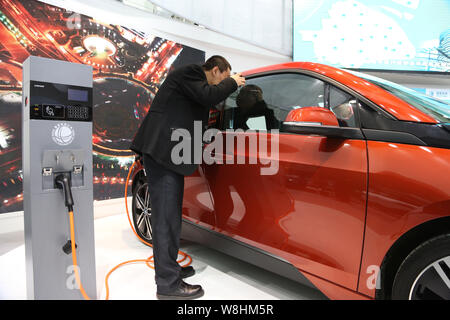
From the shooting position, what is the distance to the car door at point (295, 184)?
136 cm

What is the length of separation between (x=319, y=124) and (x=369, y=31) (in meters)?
5.88

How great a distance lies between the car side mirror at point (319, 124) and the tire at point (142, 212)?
164 centimetres

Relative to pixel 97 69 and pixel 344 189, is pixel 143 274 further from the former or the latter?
pixel 97 69

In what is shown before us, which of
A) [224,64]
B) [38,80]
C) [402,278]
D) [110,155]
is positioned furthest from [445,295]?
[110,155]

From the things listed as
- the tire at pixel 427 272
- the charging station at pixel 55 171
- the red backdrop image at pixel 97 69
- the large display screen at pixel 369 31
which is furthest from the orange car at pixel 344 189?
the large display screen at pixel 369 31

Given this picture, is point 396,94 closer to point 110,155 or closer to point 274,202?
point 274,202

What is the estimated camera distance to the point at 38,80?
1496 mm

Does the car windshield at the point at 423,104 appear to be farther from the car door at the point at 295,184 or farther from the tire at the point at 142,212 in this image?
the tire at the point at 142,212

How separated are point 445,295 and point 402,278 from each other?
14cm

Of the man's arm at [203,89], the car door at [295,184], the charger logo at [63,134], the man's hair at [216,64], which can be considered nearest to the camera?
the car door at [295,184]

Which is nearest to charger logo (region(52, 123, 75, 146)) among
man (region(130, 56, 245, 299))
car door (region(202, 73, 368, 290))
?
man (region(130, 56, 245, 299))

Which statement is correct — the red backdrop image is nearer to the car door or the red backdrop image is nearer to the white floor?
the white floor

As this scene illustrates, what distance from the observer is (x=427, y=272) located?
113cm

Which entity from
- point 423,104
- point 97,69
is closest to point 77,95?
point 423,104
